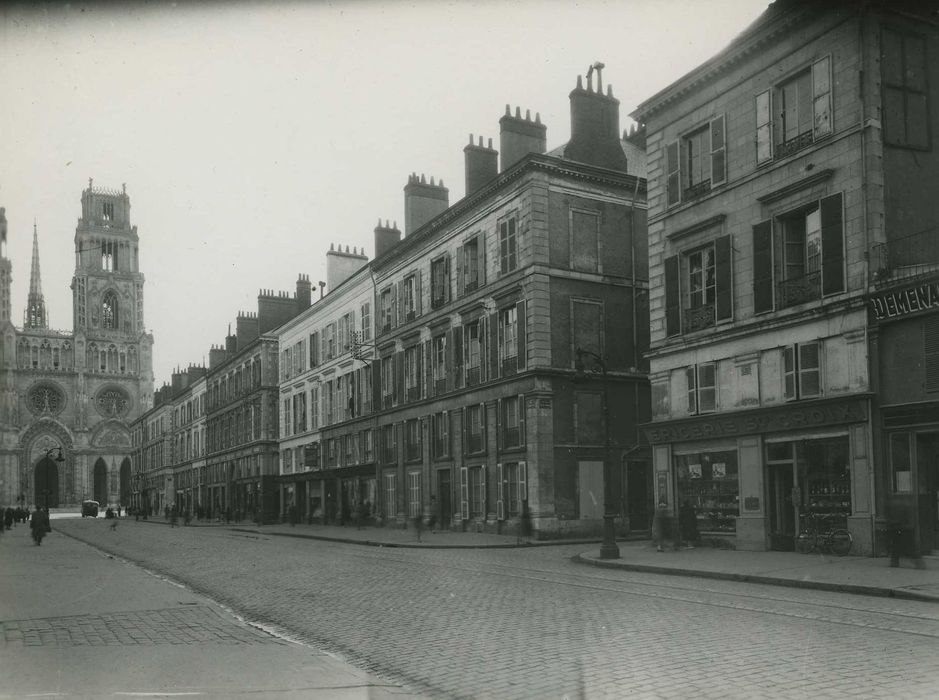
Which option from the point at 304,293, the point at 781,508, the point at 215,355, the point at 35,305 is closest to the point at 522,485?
the point at 781,508

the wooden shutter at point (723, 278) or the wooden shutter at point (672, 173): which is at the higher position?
the wooden shutter at point (672, 173)

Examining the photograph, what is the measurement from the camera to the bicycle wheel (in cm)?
1948

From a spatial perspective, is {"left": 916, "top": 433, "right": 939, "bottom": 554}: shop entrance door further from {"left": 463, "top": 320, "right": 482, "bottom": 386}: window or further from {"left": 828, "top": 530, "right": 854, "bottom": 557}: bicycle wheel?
{"left": 463, "top": 320, "right": 482, "bottom": 386}: window

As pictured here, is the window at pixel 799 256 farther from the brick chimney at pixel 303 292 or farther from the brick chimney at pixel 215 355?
the brick chimney at pixel 215 355

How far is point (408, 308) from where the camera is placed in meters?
40.4

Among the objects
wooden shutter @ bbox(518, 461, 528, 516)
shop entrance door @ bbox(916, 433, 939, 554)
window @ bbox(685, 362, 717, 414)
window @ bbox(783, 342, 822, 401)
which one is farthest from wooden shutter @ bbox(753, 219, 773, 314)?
wooden shutter @ bbox(518, 461, 528, 516)

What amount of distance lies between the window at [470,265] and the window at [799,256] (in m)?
13.9

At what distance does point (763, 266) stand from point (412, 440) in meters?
20.6

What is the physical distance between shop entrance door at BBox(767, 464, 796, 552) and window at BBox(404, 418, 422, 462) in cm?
1899

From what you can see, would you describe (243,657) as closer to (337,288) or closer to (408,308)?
(408,308)

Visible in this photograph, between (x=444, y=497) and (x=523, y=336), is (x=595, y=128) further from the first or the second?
(x=444, y=497)

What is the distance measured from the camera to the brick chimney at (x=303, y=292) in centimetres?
6356

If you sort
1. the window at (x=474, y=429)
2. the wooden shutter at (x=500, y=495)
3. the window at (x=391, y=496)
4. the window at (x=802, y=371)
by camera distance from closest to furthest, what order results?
the window at (x=802, y=371)
the wooden shutter at (x=500, y=495)
the window at (x=474, y=429)
the window at (x=391, y=496)

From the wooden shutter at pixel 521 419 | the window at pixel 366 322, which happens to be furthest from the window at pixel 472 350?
the window at pixel 366 322
